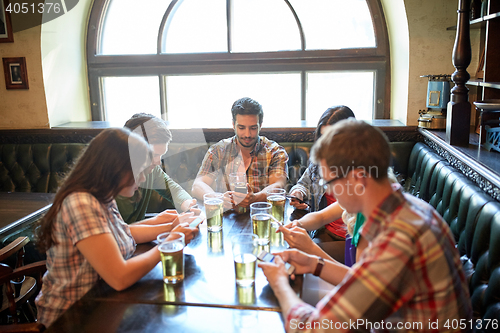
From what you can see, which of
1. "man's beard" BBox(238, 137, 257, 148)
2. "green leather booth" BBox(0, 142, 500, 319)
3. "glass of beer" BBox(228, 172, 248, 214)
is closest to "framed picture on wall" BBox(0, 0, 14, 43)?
"green leather booth" BBox(0, 142, 500, 319)

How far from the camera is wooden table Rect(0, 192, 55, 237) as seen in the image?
1.97 m

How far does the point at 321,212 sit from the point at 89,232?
1.04 metres

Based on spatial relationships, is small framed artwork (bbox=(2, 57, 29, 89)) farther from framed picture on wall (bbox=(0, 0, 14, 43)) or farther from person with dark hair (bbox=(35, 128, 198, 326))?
person with dark hair (bbox=(35, 128, 198, 326))

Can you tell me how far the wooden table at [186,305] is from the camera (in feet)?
3.37

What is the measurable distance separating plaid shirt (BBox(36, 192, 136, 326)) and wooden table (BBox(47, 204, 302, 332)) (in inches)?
2.8

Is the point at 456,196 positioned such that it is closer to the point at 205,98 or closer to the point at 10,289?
the point at 10,289

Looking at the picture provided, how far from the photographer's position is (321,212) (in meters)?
1.84

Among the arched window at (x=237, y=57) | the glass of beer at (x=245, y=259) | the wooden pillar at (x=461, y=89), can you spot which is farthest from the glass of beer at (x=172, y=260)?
the arched window at (x=237, y=57)

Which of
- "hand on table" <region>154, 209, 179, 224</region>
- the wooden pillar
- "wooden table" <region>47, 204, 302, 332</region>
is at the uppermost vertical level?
the wooden pillar

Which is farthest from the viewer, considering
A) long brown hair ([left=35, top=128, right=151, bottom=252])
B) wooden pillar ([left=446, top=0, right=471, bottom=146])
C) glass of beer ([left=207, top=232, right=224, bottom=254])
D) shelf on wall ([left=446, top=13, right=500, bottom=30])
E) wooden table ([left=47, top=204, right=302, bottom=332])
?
wooden pillar ([left=446, top=0, right=471, bottom=146])

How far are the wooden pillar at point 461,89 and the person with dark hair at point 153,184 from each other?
1.55 metres

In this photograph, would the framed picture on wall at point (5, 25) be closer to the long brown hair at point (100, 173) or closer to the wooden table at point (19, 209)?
the wooden table at point (19, 209)

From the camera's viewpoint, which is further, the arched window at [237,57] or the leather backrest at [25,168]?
the arched window at [237,57]

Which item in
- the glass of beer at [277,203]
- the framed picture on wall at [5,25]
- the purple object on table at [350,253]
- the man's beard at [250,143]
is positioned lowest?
the purple object on table at [350,253]
